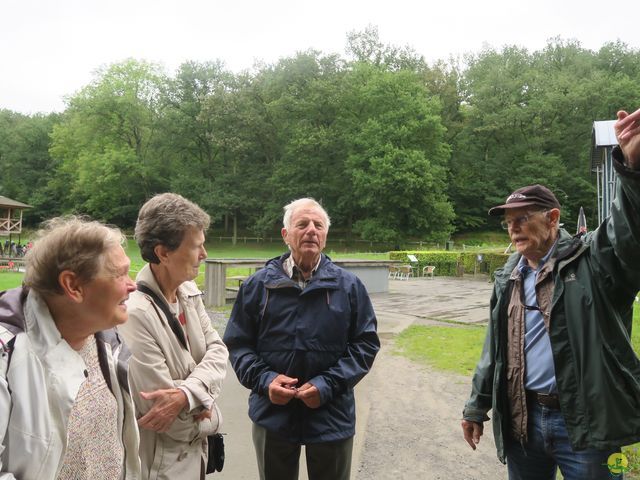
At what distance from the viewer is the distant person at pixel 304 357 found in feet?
8.73

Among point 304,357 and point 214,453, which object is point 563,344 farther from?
point 214,453

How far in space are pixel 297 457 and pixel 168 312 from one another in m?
1.11

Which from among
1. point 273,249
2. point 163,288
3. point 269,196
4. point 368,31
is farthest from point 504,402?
point 368,31

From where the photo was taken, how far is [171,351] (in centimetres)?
236

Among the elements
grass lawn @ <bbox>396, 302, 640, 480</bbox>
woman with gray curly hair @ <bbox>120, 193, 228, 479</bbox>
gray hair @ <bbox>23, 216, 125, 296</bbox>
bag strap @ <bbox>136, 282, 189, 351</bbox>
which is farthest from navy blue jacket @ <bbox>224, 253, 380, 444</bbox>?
grass lawn @ <bbox>396, 302, 640, 480</bbox>

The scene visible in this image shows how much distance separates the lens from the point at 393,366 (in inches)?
278

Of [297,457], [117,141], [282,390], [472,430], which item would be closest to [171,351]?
[282,390]

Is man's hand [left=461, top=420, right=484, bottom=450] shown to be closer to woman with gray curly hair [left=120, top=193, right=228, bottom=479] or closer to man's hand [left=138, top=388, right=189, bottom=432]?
woman with gray curly hair [left=120, top=193, right=228, bottom=479]

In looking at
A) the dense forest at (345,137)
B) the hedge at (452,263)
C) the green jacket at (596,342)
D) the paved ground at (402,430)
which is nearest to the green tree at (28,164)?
the dense forest at (345,137)

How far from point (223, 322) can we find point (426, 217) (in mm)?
36101

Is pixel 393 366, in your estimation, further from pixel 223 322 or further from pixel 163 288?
pixel 163 288

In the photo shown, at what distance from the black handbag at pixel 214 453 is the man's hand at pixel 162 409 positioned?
0.36m

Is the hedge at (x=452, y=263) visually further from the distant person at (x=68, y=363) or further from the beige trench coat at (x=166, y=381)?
the distant person at (x=68, y=363)

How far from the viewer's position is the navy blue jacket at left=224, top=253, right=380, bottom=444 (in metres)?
2.67
